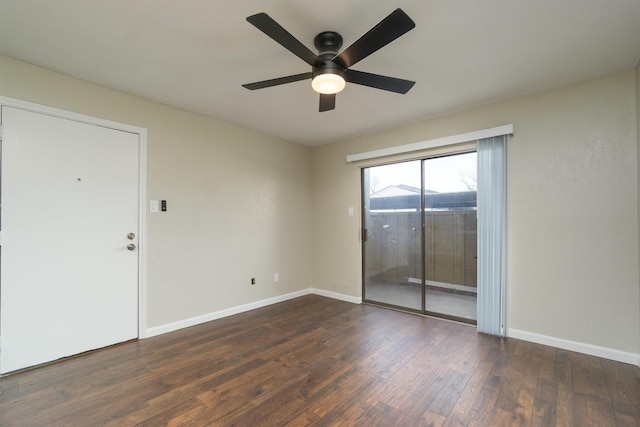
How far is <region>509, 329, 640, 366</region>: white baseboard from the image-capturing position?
2.42m

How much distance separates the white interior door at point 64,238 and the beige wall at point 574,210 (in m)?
3.88

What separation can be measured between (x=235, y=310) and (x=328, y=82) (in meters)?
3.09

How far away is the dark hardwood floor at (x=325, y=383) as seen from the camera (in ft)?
5.86

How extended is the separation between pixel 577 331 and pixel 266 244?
3634 millimetres

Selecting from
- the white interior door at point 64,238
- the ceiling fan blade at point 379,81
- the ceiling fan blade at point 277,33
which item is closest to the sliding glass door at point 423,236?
the ceiling fan blade at point 379,81

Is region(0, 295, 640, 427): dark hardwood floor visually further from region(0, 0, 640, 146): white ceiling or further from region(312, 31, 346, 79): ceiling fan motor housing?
region(0, 0, 640, 146): white ceiling

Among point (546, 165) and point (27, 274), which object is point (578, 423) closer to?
point (546, 165)

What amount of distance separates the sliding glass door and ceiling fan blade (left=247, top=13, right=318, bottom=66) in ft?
7.93

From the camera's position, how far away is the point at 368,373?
89.7 inches

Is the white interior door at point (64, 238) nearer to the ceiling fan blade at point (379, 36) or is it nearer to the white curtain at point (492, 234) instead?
the ceiling fan blade at point (379, 36)

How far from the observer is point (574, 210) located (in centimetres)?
267

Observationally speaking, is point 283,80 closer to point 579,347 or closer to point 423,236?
point 423,236

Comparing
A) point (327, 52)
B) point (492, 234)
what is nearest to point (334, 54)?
point (327, 52)

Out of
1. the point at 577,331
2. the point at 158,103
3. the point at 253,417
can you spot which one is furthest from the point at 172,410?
the point at 577,331
